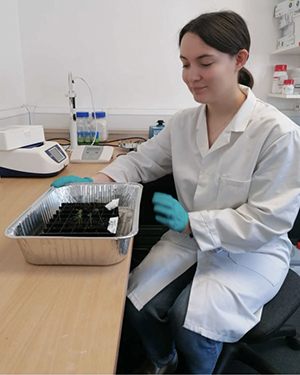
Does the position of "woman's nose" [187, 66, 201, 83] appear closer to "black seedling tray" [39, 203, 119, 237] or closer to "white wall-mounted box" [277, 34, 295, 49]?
"black seedling tray" [39, 203, 119, 237]

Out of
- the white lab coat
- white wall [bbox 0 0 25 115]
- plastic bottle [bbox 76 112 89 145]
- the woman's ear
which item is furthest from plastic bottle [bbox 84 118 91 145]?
the woman's ear

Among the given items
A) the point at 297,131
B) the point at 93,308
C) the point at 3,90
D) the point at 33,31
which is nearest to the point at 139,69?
the point at 33,31

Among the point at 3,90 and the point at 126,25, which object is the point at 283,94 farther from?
the point at 3,90

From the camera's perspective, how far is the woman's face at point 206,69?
897mm

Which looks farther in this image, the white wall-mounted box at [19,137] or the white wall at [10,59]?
the white wall at [10,59]

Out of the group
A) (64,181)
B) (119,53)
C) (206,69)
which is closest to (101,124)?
(119,53)

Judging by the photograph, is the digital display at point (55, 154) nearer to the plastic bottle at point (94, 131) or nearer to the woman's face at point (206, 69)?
the plastic bottle at point (94, 131)

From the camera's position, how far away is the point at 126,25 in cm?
192

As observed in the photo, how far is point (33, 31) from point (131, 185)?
1542 mm

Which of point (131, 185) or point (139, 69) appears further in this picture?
point (139, 69)

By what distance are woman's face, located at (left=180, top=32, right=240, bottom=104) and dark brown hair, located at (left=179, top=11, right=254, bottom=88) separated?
1 cm

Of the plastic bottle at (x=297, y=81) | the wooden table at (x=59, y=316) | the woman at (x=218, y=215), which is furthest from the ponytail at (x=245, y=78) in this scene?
the plastic bottle at (x=297, y=81)

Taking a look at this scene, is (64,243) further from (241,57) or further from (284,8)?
(284,8)

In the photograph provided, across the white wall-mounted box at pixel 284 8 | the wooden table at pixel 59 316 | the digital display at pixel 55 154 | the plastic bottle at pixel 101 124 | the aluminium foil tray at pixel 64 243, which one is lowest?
the wooden table at pixel 59 316
